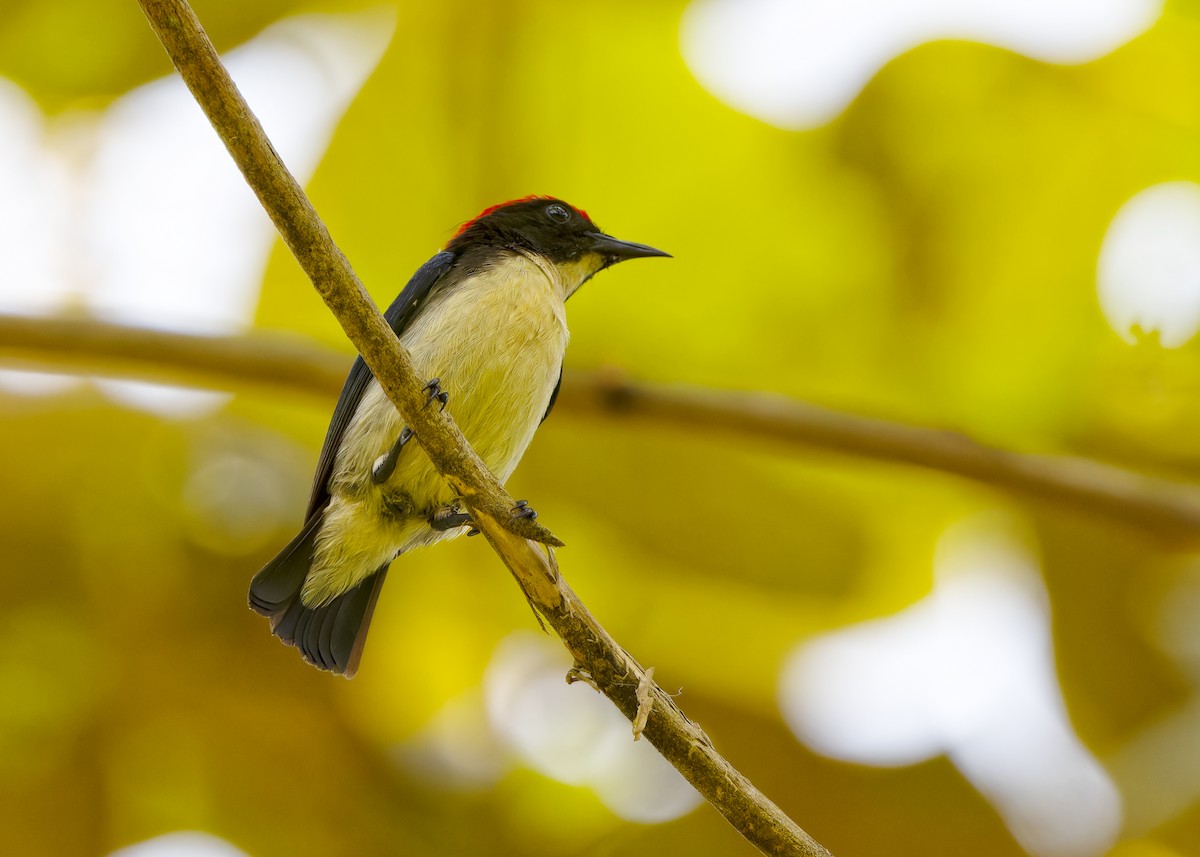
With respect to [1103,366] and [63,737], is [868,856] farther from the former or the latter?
[63,737]

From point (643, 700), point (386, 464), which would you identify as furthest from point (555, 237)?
point (643, 700)

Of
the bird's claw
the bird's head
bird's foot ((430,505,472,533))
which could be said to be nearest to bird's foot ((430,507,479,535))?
bird's foot ((430,505,472,533))

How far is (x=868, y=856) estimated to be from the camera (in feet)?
18.5

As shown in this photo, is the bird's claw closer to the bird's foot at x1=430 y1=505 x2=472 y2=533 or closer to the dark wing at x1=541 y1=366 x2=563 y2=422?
the bird's foot at x1=430 y1=505 x2=472 y2=533

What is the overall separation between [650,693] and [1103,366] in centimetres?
381

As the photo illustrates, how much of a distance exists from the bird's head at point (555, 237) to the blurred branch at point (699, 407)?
1.56 feet

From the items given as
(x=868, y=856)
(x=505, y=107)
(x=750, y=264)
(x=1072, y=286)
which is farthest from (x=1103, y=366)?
(x=505, y=107)

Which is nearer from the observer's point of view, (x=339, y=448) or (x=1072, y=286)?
(x=339, y=448)

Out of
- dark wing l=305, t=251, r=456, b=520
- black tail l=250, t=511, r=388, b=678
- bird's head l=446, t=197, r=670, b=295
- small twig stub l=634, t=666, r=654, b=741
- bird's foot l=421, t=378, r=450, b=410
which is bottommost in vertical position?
small twig stub l=634, t=666, r=654, b=741

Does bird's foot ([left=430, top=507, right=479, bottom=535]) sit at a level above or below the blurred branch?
below

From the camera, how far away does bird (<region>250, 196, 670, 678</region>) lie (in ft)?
11.6

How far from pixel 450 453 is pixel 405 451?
1.05 m

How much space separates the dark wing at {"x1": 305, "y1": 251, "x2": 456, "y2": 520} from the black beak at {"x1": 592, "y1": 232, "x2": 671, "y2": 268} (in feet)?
2.18

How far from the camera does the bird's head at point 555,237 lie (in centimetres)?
440
